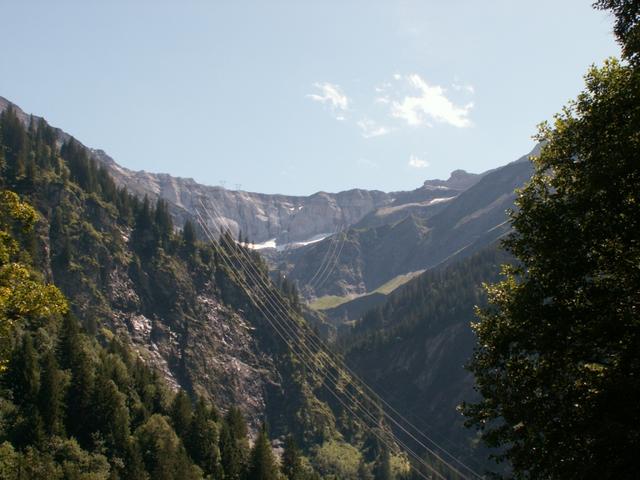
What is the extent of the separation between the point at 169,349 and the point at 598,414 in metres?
191

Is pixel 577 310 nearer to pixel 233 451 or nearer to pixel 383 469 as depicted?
pixel 233 451

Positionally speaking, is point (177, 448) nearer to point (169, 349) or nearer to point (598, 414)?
point (598, 414)

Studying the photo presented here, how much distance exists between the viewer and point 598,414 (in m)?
19.5

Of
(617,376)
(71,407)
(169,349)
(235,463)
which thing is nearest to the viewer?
(617,376)

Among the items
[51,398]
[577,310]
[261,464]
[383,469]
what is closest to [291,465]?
[261,464]

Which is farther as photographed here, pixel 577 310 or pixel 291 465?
pixel 291 465

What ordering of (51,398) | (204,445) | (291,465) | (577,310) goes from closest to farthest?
(577,310) < (51,398) < (204,445) < (291,465)

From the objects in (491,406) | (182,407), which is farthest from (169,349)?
(491,406)

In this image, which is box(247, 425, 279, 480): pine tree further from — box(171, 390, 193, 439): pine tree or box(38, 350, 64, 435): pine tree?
box(38, 350, 64, 435): pine tree

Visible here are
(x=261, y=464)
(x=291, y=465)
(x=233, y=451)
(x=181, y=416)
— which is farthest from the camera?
(x=291, y=465)

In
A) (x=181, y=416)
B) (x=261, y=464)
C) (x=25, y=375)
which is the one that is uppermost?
(x=25, y=375)

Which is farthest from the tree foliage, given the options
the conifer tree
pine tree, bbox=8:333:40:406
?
the conifer tree

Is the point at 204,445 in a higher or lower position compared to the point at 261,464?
higher

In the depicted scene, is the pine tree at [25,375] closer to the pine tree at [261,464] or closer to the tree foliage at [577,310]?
the pine tree at [261,464]
